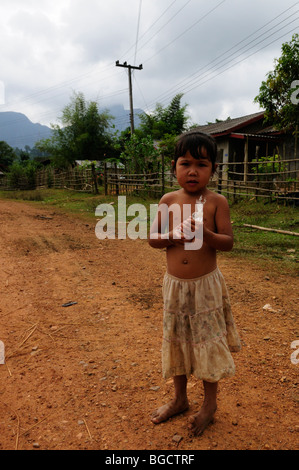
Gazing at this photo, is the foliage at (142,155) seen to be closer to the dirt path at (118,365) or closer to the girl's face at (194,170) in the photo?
the dirt path at (118,365)

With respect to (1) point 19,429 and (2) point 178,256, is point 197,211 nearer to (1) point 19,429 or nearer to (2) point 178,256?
(2) point 178,256

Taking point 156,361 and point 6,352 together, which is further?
point 6,352

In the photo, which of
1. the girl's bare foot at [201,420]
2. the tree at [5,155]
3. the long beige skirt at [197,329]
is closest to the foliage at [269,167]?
the long beige skirt at [197,329]

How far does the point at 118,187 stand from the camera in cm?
1404

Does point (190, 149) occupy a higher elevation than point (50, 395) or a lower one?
higher

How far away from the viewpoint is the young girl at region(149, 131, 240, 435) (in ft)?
5.15

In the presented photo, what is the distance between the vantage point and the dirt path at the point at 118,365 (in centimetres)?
164

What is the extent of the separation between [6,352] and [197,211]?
1.75 meters

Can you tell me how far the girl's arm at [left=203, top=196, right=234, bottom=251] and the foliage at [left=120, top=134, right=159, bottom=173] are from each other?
11.1 metres

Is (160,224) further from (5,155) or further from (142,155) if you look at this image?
(5,155)

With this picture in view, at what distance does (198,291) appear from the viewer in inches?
63.1

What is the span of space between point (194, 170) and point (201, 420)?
1.19 metres
